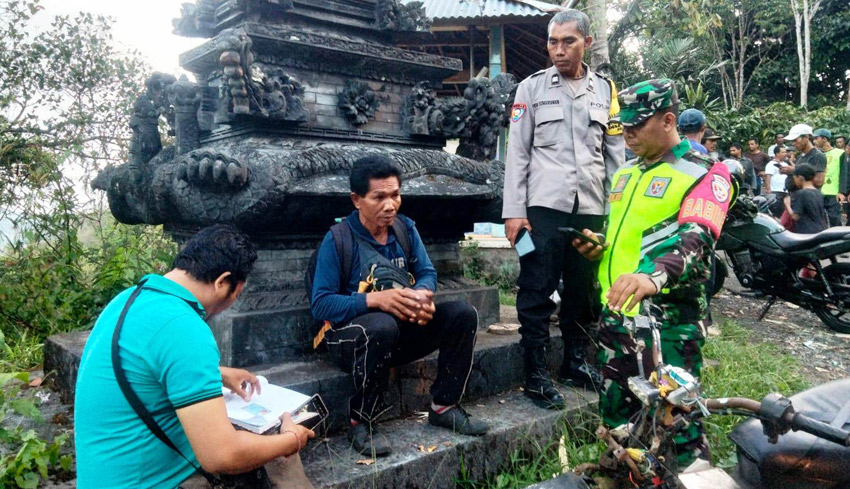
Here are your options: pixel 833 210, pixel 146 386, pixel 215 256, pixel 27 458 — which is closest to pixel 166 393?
pixel 146 386

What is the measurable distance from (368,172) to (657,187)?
1232 mm

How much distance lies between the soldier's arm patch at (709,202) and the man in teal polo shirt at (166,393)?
5.06 feet

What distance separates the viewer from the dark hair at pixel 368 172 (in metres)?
2.80

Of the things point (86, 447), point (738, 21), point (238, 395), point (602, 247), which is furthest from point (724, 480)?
point (738, 21)

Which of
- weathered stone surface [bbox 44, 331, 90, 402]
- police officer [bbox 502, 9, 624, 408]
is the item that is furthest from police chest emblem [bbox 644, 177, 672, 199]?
weathered stone surface [bbox 44, 331, 90, 402]

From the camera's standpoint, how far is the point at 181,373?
1.64 m

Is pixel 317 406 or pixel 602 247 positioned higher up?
pixel 602 247

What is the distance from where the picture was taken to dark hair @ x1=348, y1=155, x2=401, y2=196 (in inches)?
110

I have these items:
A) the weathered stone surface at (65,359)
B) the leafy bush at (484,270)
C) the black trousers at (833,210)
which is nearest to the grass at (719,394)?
the weathered stone surface at (65,359)

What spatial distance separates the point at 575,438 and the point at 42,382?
9.91 feet

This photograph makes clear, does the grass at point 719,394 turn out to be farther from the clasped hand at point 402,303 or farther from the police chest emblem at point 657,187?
the police chest emblem at point 657,187

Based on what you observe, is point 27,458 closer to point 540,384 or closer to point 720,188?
point 540,384

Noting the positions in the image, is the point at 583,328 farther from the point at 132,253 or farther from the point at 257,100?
the point at 132,253

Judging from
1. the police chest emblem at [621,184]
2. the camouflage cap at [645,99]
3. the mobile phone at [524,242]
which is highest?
the camouflage cap at [645,99]
